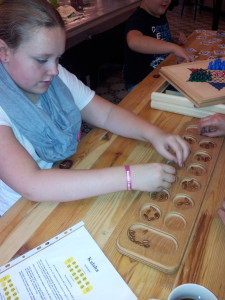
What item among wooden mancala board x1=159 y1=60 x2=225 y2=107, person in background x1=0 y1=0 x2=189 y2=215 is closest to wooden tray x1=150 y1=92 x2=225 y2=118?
wooden mancala board x1=159 y1=60 x2=225 y2=107

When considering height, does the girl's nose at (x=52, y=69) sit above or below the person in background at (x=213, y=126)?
above

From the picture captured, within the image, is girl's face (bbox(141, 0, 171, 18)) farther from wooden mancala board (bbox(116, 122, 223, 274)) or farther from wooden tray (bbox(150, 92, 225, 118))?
wooden mancala board (bbox(116, 122, 223, 274))

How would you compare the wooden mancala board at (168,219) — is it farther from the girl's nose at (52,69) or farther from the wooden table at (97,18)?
the wooden table at (97,18)

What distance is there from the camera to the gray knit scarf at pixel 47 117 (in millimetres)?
777

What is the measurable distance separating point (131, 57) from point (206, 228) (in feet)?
4.42

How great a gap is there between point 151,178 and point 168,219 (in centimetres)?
11

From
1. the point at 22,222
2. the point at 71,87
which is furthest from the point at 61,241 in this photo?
the point at 71,87

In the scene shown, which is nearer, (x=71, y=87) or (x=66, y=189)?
(x=66, y=189)

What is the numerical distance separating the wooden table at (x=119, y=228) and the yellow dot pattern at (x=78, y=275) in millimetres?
63

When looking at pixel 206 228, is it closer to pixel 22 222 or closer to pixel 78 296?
pixel 78 296

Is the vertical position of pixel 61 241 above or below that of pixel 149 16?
below

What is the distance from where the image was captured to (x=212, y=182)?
29.1 inches

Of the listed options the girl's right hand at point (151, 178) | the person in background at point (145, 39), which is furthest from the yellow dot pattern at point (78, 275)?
the person in background at point (145, 39)

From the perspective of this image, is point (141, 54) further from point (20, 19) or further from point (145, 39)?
point (20, 19)
